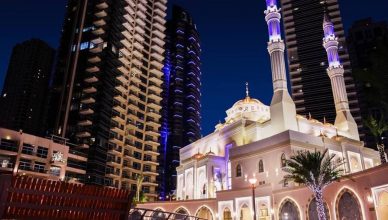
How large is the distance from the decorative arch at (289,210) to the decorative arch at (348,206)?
14.0 feet

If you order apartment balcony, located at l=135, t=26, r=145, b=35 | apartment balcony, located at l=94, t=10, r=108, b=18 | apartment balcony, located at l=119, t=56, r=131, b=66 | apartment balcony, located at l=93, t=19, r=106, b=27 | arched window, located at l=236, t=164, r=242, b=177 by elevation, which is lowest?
arched window, located at l=236, t=164, r=242, b=177

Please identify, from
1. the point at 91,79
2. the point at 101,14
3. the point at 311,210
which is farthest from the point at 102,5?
the point at 311,210

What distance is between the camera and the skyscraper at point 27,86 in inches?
4262

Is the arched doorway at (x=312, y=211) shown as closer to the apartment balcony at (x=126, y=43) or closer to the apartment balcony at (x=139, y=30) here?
the apartment balcony at (x=126, y=43)

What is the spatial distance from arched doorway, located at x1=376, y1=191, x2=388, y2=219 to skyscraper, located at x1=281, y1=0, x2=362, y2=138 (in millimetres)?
76513

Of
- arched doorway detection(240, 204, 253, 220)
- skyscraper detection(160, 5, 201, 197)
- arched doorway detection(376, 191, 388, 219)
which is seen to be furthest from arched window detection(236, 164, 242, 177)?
skyscraper detection(160, 5, 201, 197)

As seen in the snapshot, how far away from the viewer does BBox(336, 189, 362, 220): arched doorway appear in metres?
25.5

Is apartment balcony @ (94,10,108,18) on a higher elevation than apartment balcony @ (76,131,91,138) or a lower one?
higher

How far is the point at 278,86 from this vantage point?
46125 millimetres

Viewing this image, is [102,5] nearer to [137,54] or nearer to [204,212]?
[137,54]

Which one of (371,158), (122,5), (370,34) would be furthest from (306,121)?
(370,34)

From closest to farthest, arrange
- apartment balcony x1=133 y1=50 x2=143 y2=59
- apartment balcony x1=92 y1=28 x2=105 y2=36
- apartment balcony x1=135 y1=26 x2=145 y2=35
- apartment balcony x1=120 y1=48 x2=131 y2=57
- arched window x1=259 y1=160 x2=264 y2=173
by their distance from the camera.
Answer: arched window x1=259 y1=160 x2=264 y2=173, apartment balcony x1=92 y1=28 x2=105 y2=36, apartment balcony x1=120 y1=48 x2=131 y2=57, apartment balcony x1=133 y1=50 x2=143 y2=59, apartment balcony x1=135 y1=26 x2=145 y2=35

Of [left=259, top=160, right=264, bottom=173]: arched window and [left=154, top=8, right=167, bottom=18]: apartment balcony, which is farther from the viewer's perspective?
[left=154, top=8, right=167, bottom=18]: apartment balcony

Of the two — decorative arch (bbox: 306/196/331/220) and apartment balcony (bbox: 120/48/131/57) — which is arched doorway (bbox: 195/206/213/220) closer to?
decorative arch (bbox: 306/196/331/220)
